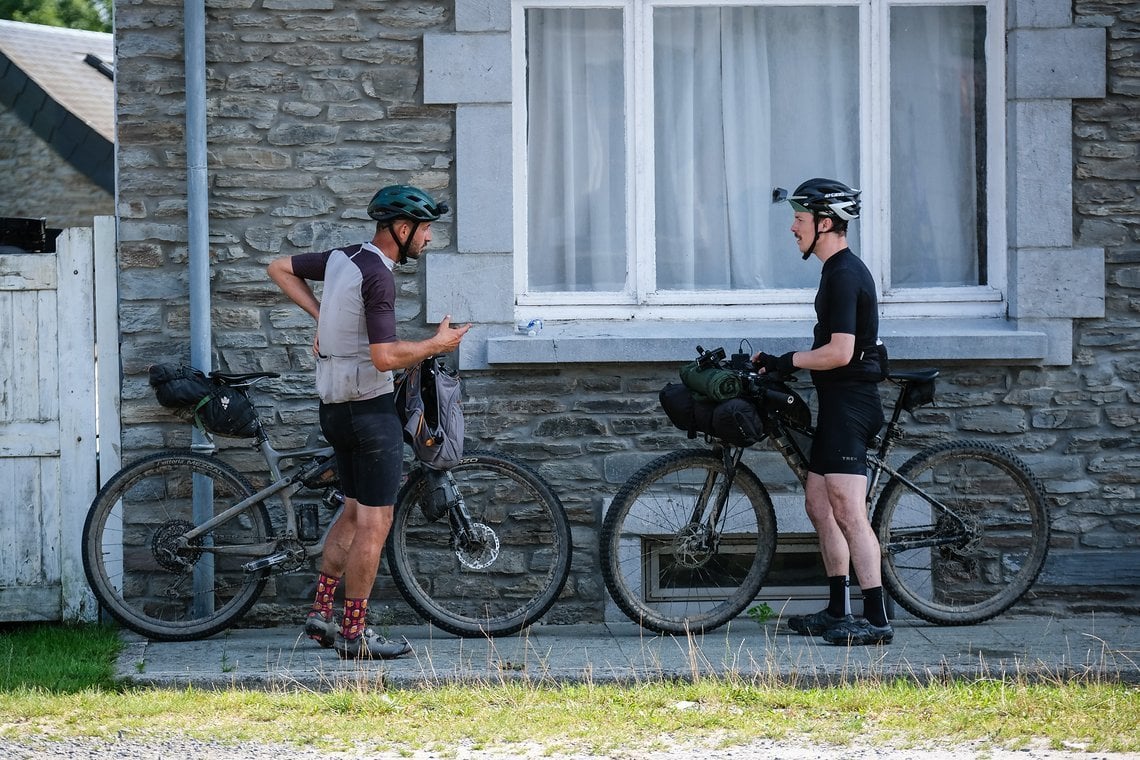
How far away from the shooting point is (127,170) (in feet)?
24.3

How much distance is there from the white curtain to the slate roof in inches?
336

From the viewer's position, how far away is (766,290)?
784 cm

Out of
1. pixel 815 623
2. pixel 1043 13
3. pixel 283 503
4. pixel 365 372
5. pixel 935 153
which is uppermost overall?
pixel 1043 13

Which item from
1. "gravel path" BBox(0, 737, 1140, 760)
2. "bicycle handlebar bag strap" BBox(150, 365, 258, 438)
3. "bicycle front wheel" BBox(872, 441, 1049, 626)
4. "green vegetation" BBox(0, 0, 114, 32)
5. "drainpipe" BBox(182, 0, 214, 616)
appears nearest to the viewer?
"gravel path" BBox(0, 737, 1140, 760)

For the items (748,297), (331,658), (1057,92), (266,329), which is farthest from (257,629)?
(1057,92)

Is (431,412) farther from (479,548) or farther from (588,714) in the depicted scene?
(588,714)

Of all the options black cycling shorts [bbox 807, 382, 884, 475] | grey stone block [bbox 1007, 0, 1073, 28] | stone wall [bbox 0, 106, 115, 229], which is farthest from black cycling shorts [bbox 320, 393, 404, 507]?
stone wall [bbox 0, 106, 115, 229]

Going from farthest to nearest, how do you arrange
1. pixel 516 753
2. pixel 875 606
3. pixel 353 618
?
1. pixel 875 606
2. pixel 353 618
3. pixel 516 753

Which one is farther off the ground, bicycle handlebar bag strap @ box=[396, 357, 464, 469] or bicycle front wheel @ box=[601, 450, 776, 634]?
bicycle handlebar bag strap @ box=[396, 357, 464, 469]

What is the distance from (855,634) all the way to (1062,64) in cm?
303

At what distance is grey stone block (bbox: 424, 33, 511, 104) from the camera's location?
7.42m

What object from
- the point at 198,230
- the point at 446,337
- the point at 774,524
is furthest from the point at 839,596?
the point at 198,230

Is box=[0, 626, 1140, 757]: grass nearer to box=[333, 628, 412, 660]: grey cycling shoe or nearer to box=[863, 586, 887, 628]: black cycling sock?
box=[333, 628, 412, 660]: grey cycling shoe

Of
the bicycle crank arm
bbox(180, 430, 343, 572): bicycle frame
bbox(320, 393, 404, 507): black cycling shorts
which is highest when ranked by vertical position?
bbox(320, 393, 404, 507): black cycling shorts
